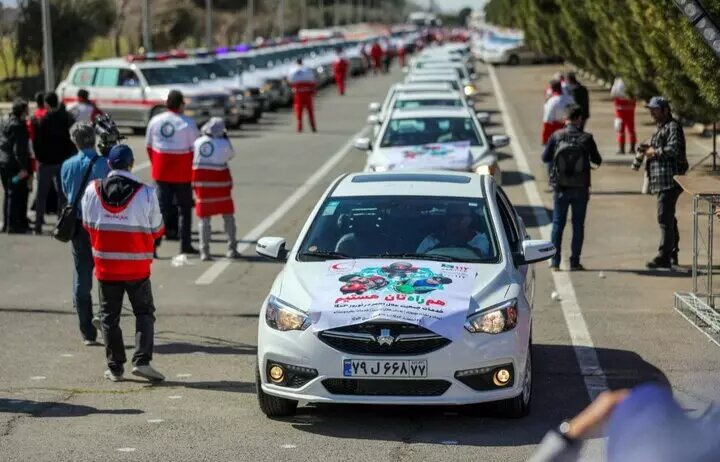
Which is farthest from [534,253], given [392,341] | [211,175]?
[211,175]

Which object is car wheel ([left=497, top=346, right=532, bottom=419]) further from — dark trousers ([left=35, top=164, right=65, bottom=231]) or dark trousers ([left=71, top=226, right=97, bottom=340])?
dark trousers ([left=35, top=164, right=65, bottom=231])

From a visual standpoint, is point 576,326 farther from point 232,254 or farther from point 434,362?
point 232,254

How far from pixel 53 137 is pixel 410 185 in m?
8.96

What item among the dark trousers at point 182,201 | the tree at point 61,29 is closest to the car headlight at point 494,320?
the dark trousers at point 182,201

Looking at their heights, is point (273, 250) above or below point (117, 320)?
above

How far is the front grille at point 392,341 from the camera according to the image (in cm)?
885

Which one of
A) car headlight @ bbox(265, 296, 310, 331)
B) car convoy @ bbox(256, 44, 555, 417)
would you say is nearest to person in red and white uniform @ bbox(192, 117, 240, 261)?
car convoy @ bbox(256, 44, 555, 417)

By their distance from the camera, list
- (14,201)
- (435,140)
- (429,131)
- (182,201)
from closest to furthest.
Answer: (182,201)
(14,201)
(435,140)
(429,131)

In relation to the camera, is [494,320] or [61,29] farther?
[61,29]

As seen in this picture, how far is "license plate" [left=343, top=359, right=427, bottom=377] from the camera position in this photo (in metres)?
8.79

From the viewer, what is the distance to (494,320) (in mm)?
9117

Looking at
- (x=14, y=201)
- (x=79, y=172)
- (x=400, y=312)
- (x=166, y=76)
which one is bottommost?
(x=166, y=76)

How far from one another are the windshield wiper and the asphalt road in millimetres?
1025

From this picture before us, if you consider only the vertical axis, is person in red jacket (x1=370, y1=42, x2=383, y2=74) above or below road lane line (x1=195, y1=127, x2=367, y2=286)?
below
